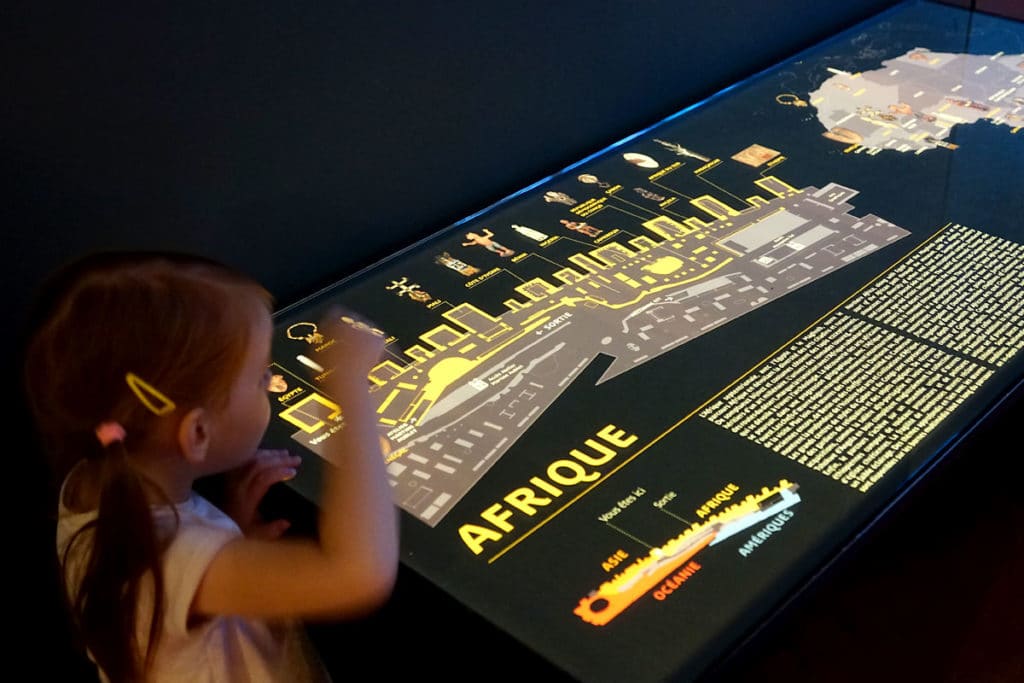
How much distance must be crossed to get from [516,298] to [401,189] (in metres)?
0.28

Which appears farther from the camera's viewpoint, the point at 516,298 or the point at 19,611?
the point at 516,298

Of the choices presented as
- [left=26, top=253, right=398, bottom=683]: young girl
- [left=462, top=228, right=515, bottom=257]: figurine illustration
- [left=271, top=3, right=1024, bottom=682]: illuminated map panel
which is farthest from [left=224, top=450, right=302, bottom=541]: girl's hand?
[left=462, top=228, right=515, bottom=257]: figurine illustration

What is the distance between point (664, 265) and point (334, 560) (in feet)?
2.96

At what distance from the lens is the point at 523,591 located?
135cm

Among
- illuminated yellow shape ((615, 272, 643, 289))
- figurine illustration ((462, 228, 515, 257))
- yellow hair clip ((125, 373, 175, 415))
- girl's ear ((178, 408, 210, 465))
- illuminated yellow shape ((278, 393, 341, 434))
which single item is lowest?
illuminated yellow shape ((278, 393, 341, 434))

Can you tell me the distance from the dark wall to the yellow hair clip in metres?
0.48

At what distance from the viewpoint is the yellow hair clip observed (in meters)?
1.14

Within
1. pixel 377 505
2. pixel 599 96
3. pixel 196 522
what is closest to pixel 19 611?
pixel 196 522

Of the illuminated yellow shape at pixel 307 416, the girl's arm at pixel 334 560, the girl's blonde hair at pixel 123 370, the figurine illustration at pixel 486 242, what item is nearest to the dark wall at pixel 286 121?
the figurine illustration at pixel 486 242

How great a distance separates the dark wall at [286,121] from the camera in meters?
1.51

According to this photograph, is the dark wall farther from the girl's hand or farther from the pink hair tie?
the pink hair tie

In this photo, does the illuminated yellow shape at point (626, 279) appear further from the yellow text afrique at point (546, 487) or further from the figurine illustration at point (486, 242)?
the yellow text afrique at point (546, 487)

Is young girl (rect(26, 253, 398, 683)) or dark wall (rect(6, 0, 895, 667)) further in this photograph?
dark wall (rect(6, 0, 895, 667))

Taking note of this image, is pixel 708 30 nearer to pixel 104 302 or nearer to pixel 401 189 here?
pixel 401 189
